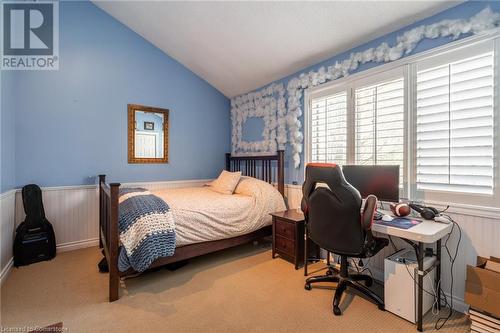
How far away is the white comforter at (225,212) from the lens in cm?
256

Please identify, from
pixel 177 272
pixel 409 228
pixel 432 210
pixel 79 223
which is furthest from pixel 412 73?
pixel 79 223

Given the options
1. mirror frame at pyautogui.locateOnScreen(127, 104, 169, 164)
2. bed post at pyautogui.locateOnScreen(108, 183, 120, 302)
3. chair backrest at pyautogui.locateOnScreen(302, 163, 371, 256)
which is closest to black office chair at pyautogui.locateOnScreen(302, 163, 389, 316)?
chair backrest at pyautogui.locateOnScreen(302, 163, 371, 256)

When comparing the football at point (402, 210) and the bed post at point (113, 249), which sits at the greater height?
the football at point (402, 210)

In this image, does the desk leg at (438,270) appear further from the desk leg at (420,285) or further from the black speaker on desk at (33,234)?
the black speaker on desk at (33,234)

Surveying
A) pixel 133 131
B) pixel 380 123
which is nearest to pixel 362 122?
pixel 380 123

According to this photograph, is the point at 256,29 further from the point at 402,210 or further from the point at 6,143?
the point at 6,143

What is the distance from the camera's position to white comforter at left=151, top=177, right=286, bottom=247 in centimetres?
256

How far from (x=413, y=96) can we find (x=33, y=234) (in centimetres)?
438

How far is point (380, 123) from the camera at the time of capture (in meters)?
2.55

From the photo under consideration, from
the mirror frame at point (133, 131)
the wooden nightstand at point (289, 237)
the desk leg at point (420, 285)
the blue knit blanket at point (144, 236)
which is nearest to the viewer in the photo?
the desk leg at point (420, 285)

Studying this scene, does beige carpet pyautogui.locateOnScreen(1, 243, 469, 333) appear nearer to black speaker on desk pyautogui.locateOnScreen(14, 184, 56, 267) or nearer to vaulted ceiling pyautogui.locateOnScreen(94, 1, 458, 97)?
black speaker on desk pyautogui.locateOnScreen(14, 184, 56, 267)

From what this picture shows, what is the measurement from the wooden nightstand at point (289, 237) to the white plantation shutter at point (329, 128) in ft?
2.74

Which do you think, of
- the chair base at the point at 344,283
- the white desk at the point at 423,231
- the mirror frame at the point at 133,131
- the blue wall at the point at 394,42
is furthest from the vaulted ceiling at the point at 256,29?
the chair base at the point at 344,283

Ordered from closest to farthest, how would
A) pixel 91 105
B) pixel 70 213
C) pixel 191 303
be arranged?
pixel 191 303, pixel 70 213, pixel 91 105
